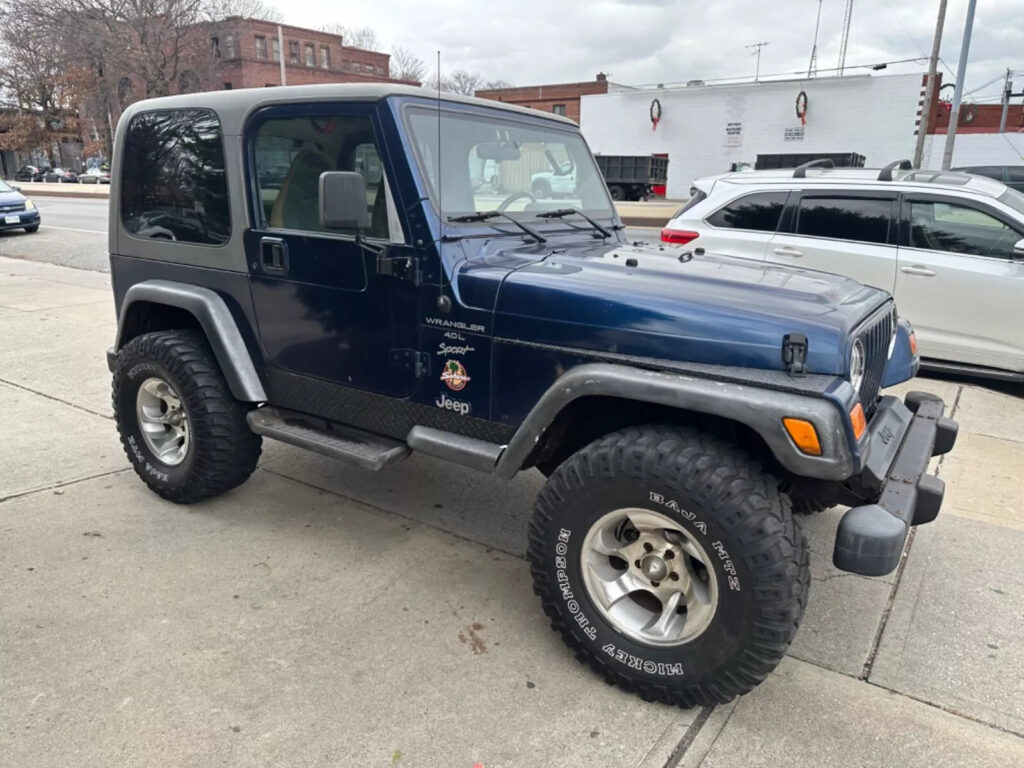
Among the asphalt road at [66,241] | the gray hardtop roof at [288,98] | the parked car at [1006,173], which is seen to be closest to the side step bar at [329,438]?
the gray hardtop roof at [288,98]

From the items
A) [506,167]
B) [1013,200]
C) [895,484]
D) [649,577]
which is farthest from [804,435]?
[1013,200]

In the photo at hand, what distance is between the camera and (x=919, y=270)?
5949 mm

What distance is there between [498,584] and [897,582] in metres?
1.75

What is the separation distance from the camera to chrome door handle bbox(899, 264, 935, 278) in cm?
591

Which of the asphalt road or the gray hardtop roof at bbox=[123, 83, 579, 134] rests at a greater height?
the gray hardtop roof at bbox=[123, 83, 579, 134]

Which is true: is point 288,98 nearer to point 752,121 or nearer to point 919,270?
point 919,270

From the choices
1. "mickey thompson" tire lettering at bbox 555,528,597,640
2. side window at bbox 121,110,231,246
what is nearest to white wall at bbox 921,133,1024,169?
side window at bbox 121,110,231,246

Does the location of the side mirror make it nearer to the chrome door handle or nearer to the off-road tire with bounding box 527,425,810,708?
the off-road tire with bounding box 527,425,810,708

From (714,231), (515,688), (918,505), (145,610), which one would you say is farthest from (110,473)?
(714,231)

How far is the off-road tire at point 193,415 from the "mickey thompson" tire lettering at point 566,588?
73.2 inches

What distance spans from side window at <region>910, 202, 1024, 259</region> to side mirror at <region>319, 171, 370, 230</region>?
5.02 metres

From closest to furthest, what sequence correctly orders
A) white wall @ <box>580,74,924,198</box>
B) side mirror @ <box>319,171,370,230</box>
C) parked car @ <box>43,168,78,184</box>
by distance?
side mirror @ <box>319,171,370,230</box> → white wall @ <box>580,74,924,198</box> → parked car @ <box>43,168,78,184</box>

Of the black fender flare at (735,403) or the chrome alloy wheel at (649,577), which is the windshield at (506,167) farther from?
the chrome alloy wheel at (649,577)

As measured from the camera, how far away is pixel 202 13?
40.9 meters
